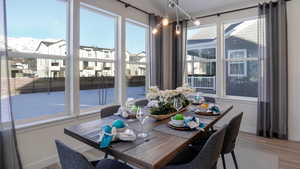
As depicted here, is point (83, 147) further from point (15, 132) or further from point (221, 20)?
point (221, 20)

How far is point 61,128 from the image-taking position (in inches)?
95.0

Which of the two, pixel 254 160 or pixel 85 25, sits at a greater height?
pixel 85 25

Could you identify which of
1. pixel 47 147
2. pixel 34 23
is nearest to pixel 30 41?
pixel 34 23

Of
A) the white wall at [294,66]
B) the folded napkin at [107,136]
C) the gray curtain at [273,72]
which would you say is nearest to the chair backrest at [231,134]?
the folded napkin at [107,136]

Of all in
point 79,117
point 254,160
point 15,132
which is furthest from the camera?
point 79,117

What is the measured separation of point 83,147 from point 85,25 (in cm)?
199

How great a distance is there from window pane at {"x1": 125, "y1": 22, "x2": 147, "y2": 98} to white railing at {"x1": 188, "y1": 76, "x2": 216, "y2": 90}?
1342mm

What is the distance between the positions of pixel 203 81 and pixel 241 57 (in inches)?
39.9

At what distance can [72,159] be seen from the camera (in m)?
1.05

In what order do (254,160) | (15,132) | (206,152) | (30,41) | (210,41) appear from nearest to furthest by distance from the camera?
1. (206,152)
2. (15,132)
3. (30,41)
4. (254,160)
5. (210,41)

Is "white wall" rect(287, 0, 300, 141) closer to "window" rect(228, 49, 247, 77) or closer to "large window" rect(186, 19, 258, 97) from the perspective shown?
"large window" rect(186, 19, 258, 97)

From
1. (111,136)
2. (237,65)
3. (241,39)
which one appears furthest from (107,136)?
(241,39)

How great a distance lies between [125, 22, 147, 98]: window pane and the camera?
3.54 metres

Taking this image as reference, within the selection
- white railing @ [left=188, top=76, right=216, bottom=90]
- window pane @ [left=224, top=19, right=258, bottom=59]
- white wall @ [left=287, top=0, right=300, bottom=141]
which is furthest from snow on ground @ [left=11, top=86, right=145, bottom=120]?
white wall @ [left=287, top=0, right=300, bottom=141]
